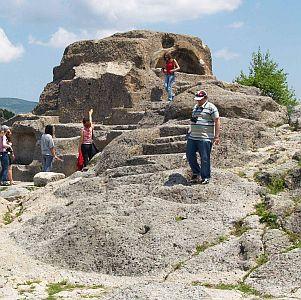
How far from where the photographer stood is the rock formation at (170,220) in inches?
368

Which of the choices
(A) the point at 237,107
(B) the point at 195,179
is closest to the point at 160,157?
(B) the point at 195,179

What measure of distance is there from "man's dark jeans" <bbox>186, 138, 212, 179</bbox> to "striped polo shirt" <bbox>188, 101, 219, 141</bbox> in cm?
11

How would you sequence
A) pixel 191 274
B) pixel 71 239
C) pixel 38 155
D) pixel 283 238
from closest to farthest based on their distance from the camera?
1. pixel 191 274
2. pixel 283 238
3. pixel 71 239
4. pixel 38 155

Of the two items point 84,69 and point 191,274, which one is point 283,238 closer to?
point 191,274

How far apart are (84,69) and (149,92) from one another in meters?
2.97

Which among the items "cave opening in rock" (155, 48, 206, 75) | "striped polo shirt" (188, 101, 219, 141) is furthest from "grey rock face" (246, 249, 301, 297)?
"cave opening in rock" (155, 48, 206, 75)

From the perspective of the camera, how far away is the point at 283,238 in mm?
10234

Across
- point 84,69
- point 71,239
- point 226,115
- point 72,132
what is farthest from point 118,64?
point 71,239

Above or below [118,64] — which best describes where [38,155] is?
below

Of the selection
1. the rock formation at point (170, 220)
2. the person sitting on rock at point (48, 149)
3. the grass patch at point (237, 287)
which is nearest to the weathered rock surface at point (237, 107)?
the rock formation at point (170, 220)

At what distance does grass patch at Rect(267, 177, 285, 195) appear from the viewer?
1225 centimetres

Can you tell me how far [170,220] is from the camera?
11.1 meters

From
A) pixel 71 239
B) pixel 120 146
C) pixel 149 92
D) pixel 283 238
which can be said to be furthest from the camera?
pixel 149 92

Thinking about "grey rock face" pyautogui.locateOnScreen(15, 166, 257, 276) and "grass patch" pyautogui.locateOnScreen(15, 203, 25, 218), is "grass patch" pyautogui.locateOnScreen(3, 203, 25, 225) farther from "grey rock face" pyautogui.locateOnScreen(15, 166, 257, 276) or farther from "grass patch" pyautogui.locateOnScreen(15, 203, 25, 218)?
"grey rock face" pyautogui.locateOnScreen(15, 166, 257, 276)
